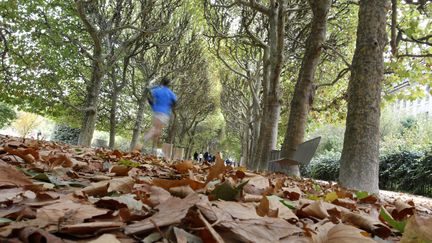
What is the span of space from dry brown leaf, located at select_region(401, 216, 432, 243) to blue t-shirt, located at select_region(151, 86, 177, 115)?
9317 millimetres

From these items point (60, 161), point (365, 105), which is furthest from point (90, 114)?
point (60, 161)

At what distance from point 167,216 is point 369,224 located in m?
0.77

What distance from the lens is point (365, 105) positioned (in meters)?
4.92

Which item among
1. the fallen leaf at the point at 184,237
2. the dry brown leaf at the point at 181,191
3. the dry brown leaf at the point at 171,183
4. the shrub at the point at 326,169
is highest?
the shrub at the point at 326,169


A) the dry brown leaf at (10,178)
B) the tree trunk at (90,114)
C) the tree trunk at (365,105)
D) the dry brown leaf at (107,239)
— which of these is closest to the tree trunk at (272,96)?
the tree trunk at (365,105)

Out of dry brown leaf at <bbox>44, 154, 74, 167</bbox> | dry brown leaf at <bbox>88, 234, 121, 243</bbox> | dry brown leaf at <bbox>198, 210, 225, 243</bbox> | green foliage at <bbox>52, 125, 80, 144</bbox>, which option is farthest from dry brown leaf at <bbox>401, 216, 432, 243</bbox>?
green foliage at <bbox>52, 125, 80, 144</bbox>

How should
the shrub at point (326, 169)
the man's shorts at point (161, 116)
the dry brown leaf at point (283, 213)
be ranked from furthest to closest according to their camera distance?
the shrub at point (326, 169) → the man's shorts at point (161, 116) → the dry brown leaf at point (283, 213)

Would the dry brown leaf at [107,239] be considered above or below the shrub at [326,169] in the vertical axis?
below

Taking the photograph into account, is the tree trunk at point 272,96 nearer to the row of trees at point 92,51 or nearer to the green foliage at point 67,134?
the row of trees at point 92,51

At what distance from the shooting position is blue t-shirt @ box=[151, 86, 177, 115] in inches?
396

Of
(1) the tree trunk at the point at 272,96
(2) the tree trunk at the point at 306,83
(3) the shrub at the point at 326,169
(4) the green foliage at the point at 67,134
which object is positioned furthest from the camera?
(4) the green foliage at the point at 67,134

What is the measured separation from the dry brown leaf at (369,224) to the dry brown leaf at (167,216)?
0.66 meters

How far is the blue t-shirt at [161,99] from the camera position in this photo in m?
10.1

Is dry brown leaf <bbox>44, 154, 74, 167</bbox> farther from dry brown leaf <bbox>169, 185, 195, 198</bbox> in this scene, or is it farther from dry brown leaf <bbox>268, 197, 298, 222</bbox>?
dry brown leaf <bbox>268, 197, 298, 222</bbox>
